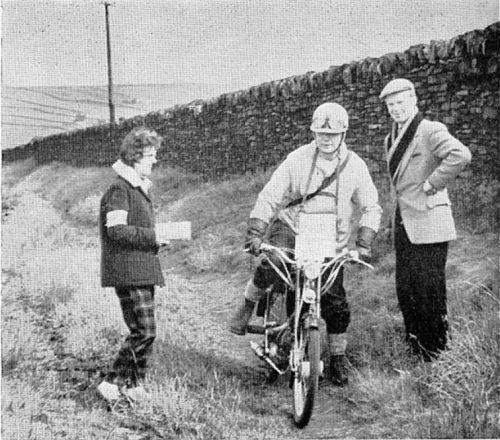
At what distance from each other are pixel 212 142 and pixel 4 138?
272 cm

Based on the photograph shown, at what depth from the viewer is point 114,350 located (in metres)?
3.86

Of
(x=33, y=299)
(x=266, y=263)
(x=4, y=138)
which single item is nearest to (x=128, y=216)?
(x=266, y=263)

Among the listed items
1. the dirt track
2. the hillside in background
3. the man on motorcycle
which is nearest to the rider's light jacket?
the man on motorcycle

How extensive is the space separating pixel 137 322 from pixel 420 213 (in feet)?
5.43

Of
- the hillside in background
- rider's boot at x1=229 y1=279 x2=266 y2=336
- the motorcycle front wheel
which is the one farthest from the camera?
the hillside in background

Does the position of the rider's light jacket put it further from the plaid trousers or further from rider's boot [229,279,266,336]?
the plaid trousers

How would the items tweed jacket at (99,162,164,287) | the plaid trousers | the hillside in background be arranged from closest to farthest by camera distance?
1. tweed jacket at (99,162,164,287)
2. the plaid trousers
3. the hillside in background

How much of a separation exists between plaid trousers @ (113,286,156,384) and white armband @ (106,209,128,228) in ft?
1.17

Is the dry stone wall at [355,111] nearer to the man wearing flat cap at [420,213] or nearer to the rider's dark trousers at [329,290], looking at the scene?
the man wearing flat cap at [420,213]

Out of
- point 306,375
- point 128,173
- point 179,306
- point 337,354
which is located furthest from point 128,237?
point 179,306

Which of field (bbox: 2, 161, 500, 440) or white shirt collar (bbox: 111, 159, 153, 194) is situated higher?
white shirt collar (bbox: 111, 159, 153, 194)

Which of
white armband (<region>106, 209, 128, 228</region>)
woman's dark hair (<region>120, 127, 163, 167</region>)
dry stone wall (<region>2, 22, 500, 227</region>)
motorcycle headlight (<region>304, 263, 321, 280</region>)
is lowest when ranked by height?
motorcycle headlight (<region>304, 263, 321, 280</region>)

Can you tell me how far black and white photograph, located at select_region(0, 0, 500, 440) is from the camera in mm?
3129

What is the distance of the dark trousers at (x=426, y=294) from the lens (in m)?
3.52
